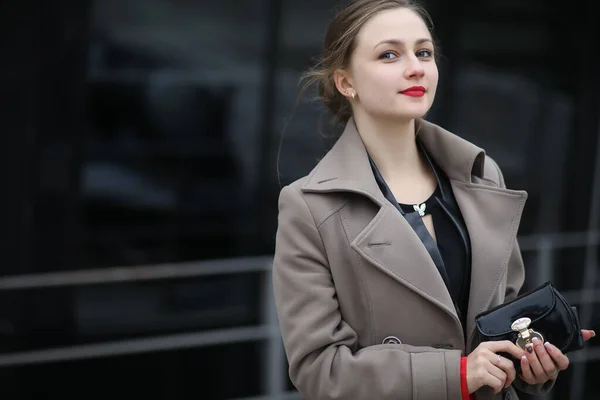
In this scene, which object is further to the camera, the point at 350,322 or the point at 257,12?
the point at 257,12

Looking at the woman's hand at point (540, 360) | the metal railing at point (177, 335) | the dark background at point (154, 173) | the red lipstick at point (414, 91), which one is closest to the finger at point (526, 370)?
the woman's hand at point (540, 360)

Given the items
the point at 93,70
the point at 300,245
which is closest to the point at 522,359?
the point at 300,245

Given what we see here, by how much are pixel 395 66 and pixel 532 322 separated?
48cm

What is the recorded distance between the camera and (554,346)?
1.50m

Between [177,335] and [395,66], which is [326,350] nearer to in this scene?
[395,66]

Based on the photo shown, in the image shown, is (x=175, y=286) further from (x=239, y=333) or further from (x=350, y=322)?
(x=350, y=322)

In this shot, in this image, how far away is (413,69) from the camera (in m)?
1.60

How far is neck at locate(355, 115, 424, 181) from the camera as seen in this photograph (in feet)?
5.55

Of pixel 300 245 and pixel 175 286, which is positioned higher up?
pixel 300 245

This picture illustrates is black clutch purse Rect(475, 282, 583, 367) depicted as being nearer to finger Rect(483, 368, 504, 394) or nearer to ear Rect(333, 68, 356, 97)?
finger Rect(483, 368, 504, 394)

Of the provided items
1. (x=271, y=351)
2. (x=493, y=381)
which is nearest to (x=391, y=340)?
(x=493, y=381)

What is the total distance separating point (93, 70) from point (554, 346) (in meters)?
2.35

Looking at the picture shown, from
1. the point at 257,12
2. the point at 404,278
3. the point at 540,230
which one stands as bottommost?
the point at 540,230

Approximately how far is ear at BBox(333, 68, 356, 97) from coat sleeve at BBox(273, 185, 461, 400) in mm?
217
